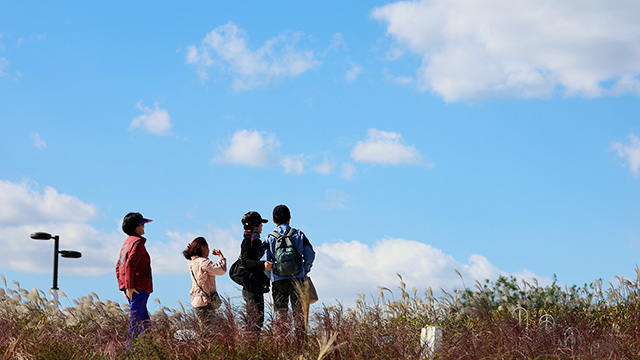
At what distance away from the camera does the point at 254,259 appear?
29.7 feet

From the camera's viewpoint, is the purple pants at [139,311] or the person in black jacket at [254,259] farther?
the person in black jacket at [254,259]

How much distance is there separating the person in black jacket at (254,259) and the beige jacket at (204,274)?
Answer: 0.43 meters

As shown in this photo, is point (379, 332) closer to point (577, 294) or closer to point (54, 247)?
point (577, 294)

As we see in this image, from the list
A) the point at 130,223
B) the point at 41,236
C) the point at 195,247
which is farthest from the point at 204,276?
the point at 41,236

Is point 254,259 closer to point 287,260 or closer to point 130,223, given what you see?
point 287,260

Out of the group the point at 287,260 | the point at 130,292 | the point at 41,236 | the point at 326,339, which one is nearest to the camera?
the point at 326,339

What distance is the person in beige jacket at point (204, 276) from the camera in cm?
930

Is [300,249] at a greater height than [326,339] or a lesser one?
greater

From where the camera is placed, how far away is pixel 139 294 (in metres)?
8.97

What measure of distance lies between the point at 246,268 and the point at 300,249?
0.81 m

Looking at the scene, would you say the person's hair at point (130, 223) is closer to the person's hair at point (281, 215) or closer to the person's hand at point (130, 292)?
the person's hand at point (130, 292)

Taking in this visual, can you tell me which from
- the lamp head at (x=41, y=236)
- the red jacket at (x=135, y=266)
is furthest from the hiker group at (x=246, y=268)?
the lamp head at (x=41, y=236)

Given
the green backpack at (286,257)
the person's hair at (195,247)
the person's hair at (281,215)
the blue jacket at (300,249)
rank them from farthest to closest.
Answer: the person's hair at (195,247)
the person's hair at (281,215)
the blue jacket at (300,249)
the green backpack at (286,257)

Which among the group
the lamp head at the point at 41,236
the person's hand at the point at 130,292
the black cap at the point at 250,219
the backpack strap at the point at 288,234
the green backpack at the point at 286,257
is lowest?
the person's hand at the point at 130,292
